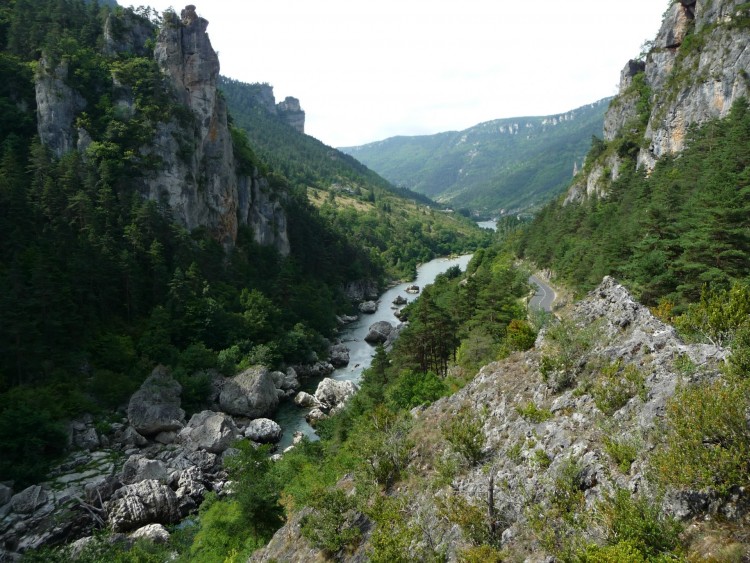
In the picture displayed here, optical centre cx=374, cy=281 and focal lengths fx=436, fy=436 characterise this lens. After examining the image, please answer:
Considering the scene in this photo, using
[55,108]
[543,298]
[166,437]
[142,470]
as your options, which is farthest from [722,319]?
[55,108]

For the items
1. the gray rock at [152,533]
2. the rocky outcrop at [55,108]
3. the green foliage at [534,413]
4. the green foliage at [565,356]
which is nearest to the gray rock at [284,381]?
the gray rock at [152,533]

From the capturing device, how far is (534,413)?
1262 cm

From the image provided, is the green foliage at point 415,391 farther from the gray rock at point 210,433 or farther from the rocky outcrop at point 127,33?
the rocky outcrop at point 127,33

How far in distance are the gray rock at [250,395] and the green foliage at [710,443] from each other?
44.9 metres

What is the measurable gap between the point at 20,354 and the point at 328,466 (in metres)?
32.9

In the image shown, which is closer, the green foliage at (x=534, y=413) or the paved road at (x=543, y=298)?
the green foliage at (x=534, y=413)

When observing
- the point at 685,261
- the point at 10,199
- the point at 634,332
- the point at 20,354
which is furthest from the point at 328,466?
the point at 10,199

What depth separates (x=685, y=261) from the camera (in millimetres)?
26719

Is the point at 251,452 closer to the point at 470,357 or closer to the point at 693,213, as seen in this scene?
the point at 470,357

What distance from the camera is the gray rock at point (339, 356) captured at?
65125mm

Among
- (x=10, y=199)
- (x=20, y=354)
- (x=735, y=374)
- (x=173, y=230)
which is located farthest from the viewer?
(x=173, y=230)

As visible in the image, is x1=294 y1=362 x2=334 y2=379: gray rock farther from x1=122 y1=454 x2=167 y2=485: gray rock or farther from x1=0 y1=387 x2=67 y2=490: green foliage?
x1=0 y1=387 x2=67 y2=490: green foliage

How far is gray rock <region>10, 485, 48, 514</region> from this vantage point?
29844 mm

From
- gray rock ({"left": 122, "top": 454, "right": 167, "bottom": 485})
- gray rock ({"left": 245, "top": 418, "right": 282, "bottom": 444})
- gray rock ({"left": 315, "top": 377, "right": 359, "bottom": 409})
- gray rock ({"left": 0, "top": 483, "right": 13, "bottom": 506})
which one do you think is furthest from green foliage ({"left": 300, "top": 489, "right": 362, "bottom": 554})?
gray rock ({"left": 315, "top": 377, "right": 359, "bottom": 409})
